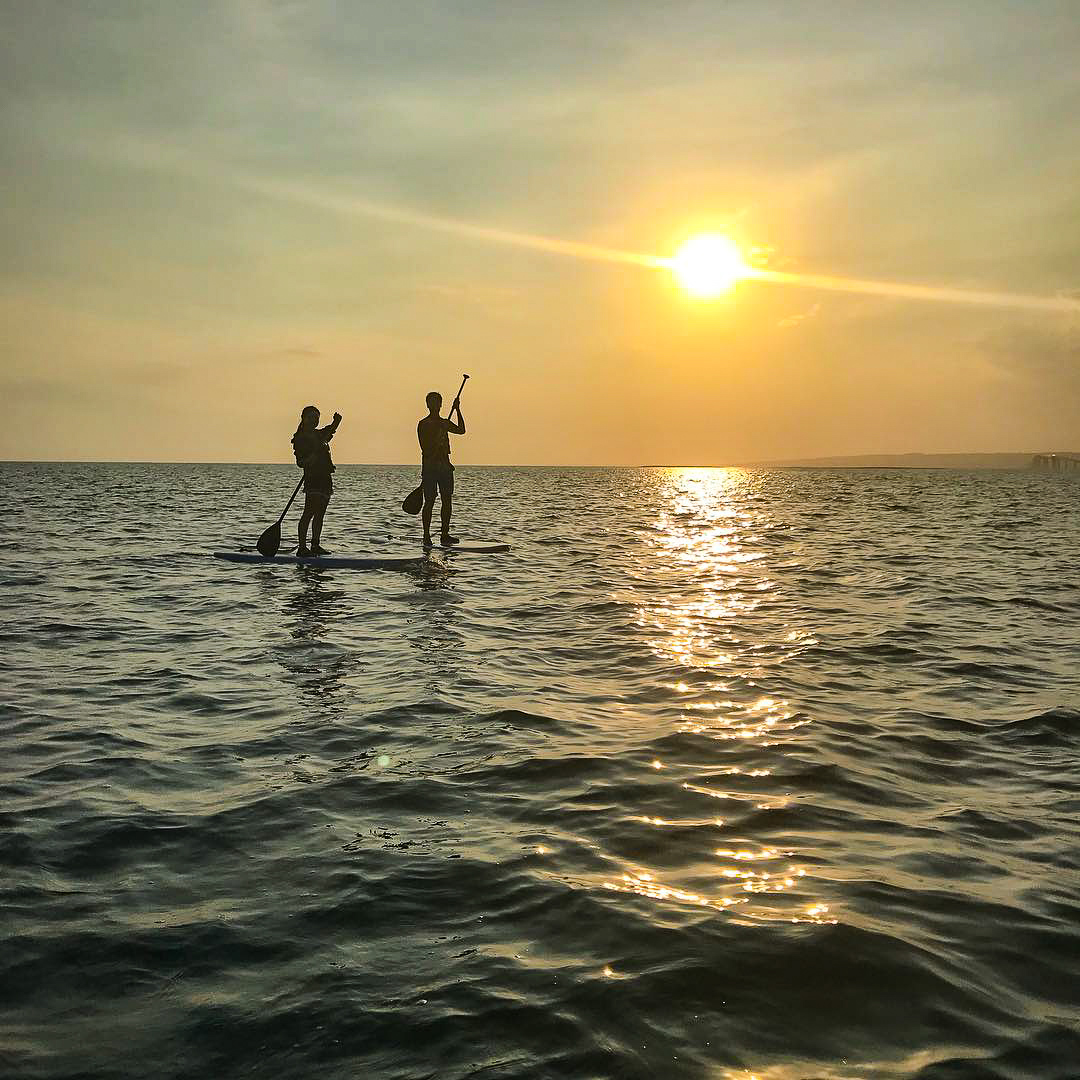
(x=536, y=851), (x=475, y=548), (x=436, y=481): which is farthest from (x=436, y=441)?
(x=536, y=851)

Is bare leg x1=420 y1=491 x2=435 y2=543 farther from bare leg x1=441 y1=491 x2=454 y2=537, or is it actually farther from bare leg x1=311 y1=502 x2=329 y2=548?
bare leg x1=311 y1=502 x2=329 y2=548

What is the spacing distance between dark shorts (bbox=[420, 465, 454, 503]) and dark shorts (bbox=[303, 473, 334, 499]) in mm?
2481

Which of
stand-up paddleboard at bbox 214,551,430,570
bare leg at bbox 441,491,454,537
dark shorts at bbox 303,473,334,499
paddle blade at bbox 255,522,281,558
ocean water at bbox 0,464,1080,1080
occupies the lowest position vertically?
ocean water at bbox 0,464,1080,1080

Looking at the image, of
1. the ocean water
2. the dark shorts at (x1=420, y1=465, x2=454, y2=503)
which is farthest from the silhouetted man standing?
the ocean water

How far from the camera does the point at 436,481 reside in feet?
64.1

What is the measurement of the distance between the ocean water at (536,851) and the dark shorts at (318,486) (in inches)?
219

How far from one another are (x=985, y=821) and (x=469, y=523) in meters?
29.5

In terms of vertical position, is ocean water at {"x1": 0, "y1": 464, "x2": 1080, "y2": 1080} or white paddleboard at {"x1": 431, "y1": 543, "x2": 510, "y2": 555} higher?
white paddleboard at {"x1": 431, "y1": 543, "x2": 510, "y2": 555}

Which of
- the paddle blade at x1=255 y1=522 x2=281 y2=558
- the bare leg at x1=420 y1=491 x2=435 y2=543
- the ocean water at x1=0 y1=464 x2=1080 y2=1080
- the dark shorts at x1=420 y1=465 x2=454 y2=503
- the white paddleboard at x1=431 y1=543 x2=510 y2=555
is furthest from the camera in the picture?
the white paddleboard at x1=431 y1=543 x2=510 y2=555

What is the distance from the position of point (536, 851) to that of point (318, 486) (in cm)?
1314

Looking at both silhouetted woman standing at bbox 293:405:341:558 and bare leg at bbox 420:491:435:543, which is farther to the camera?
bare leg at bbox 420:491:435:543

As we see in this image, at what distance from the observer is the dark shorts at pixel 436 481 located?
1925 centimetres

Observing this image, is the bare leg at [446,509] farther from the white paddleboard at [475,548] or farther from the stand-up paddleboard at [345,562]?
the stand-up paddleboard at [345,562]

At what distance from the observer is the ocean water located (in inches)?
119
